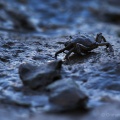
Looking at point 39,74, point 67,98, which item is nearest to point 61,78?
point 39,74

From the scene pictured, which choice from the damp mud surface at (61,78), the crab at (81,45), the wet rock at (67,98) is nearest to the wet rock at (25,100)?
the damp mud surface at (61,78)

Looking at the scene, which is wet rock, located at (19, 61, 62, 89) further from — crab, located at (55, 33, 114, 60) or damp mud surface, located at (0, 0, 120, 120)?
crab, located at (55, 33, 114, 60)

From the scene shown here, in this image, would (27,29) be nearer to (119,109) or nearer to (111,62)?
(111,62)

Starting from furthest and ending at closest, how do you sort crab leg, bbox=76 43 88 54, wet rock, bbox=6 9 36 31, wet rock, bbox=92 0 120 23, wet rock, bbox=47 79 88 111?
wet rock, bbox=92 0 120 23, wet rock, bbox=6 9 36 31, crab leg, bbox=76 43 88 54, wet rock, bbox=47 79 88 111

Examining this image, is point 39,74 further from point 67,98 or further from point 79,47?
point 79,47

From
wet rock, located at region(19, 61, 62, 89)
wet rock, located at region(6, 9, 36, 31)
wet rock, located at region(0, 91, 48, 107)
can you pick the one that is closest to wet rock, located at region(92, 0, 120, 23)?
wet rock, located at region(6, 9, 36, 31)

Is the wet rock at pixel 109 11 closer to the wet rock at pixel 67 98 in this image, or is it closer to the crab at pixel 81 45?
the crab at pixel 81 45
